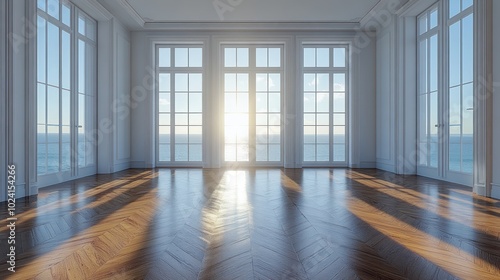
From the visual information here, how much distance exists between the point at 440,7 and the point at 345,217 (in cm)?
425

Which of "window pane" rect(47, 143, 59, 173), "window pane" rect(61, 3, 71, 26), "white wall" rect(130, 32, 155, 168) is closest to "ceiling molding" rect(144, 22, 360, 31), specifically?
"white wall" rect(130, 32, 155, 168)

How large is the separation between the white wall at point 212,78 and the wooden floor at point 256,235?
3231 mm

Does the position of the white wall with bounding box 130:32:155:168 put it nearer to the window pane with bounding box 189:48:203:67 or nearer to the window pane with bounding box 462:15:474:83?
the window pane with bounding box 189:48:203:67

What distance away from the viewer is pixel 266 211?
113 inches

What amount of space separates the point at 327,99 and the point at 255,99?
1.62m

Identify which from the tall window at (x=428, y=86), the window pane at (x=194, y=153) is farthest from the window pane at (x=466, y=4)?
the window pane at (x=194, y=153)

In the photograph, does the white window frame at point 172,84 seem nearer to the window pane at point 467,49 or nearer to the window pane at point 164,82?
the window pane at point 164,82

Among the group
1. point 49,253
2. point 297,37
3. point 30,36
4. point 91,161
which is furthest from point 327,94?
point 49,253

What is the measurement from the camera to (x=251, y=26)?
6.96 meters

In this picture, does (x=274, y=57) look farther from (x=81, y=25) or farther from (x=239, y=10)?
(x=81, y=25)

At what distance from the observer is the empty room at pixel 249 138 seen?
6.19ft

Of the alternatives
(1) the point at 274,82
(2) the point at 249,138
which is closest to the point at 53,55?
(2) the point at 249,138

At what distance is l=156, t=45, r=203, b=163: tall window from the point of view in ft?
24.0

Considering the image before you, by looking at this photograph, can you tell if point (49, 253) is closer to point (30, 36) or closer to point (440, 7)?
point (30, 36)
